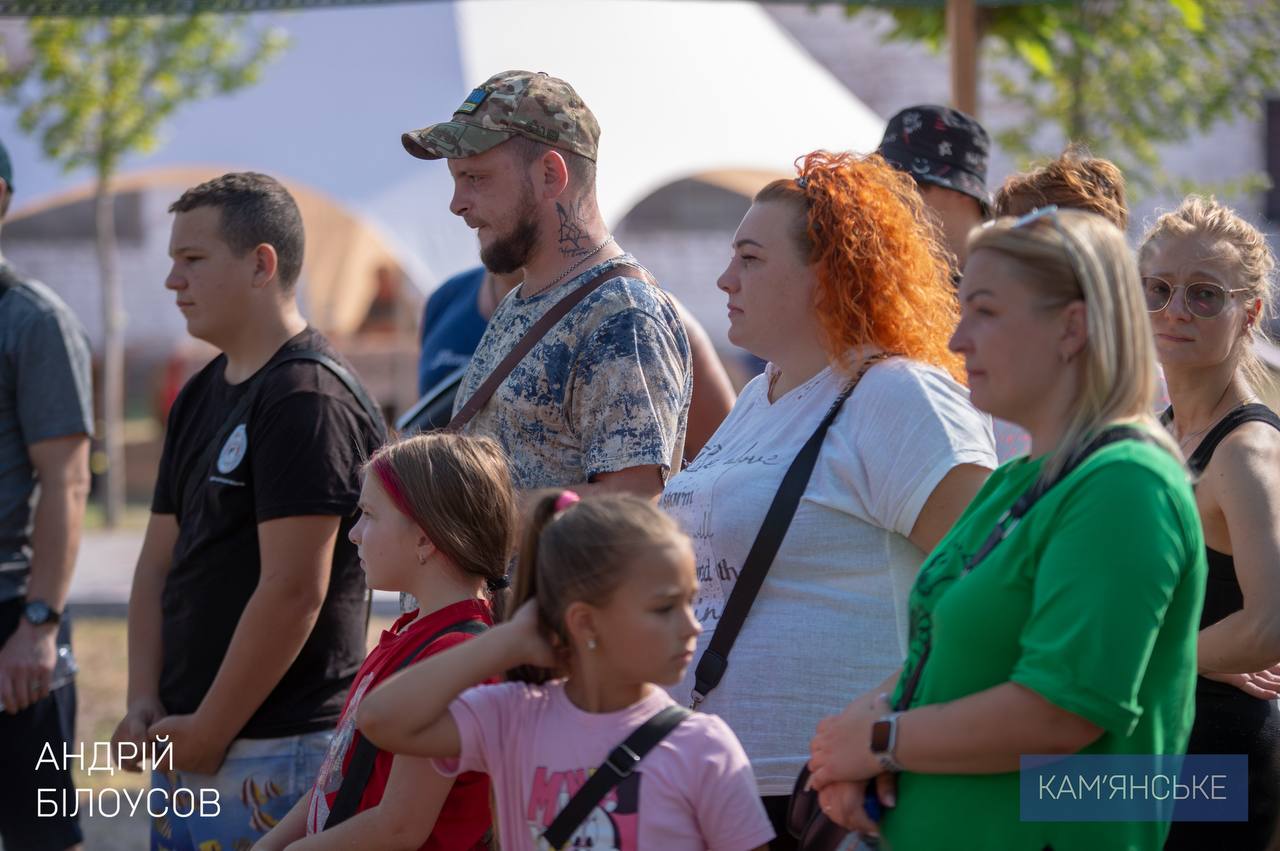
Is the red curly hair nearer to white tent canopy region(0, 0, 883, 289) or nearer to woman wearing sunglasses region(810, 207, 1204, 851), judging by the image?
woman wearing sunglasses region(810, 207, 1204, 851)

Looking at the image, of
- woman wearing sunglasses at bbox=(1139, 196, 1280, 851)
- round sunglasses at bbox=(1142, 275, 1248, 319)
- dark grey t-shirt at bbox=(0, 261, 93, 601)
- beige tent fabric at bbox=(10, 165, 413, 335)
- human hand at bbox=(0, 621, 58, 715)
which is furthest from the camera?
beige tent fabric at bbox=(10, 165, 413, 335)

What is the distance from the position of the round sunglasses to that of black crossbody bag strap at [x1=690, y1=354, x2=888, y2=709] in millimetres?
988

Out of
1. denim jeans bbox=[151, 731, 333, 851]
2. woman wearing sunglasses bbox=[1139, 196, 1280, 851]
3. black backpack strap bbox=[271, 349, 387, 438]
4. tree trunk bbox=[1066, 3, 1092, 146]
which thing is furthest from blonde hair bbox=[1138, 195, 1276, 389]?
tree trunk bbox=[1066, 3, 1092, 146]

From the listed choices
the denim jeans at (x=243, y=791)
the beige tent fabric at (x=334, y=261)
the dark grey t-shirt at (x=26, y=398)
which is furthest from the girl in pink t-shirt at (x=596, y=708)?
the beige tent fabric at (x=334, y=261)

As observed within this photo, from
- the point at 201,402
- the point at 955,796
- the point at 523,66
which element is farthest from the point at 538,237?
the point at 523,66

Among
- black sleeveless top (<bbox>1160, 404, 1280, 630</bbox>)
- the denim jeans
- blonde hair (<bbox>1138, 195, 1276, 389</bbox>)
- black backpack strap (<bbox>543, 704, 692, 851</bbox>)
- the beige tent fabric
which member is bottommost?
the denim jeans

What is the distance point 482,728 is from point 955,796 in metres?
0.72

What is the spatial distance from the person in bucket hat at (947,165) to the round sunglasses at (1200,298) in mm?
638

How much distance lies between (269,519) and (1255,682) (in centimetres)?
218

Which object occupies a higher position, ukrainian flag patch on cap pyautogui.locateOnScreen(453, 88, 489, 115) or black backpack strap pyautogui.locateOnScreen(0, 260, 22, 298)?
ukrainian flag patch on cap pyautogui.locateOnScreen(453, 88, 489, 115)

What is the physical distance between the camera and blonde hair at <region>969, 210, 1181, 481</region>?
1.95m

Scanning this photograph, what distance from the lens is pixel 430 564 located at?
2.71 metres

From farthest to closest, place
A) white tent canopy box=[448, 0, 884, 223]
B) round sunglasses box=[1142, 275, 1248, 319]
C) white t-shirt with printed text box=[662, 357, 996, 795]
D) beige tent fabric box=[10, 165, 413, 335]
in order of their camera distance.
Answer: beige tent fabric box=[10, 165, 413, 335] → white tent canopy box=[448, 0, 884, 223] → round sunglasses box=[1142, 275, 1248, 319] → white t-shirt with printed text box=[662, 357, 996, 795]

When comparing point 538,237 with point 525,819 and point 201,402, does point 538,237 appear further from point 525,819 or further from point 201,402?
point 525,819
